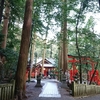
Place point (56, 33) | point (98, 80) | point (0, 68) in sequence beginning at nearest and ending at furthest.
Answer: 1. point (0, 68)
2. point (56, 33)
3. point (98, 80)

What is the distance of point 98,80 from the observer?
2498cm

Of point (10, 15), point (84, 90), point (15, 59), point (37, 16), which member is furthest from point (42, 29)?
point (84, 90)

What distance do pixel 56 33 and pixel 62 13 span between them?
15.0 feet

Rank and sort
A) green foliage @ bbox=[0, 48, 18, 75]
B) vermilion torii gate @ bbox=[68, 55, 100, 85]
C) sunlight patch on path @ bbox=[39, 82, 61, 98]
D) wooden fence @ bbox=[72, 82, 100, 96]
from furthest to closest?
1. vermilion torii gate @ bbox=[68, 55, 100, 85]
2. green foliage @ bbox=[0, 48, 18, 75]
3. wooden fence @ bbox=[72, 82, 100, 96]
4. sunlight patch on path @ bbox=[39, 82, 61, 98]

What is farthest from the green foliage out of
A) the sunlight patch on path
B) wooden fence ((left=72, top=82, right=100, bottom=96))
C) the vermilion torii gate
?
the vermilion torii gate

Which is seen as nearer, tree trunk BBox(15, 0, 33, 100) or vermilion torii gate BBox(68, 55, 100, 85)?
tree trunk BBox(15, 0, 33, 100)

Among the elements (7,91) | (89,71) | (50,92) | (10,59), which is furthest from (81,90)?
(89,71)

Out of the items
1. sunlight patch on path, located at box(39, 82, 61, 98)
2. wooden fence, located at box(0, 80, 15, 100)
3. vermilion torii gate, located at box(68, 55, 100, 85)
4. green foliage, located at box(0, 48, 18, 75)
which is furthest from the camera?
vermilion torii gate, located at box(68, 55, 100, 85)

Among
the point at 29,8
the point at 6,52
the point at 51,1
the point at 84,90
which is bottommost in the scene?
the point at 84,90

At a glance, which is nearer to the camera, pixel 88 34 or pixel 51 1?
pixel 51 1

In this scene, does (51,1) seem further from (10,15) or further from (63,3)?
(10,15)

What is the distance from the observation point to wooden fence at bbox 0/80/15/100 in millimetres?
7485

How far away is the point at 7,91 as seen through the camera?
802 centimetres

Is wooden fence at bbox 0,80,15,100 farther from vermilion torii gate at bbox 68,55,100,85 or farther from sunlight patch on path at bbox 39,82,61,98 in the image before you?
vermilion torii gate at bbox 68,55,100,85
